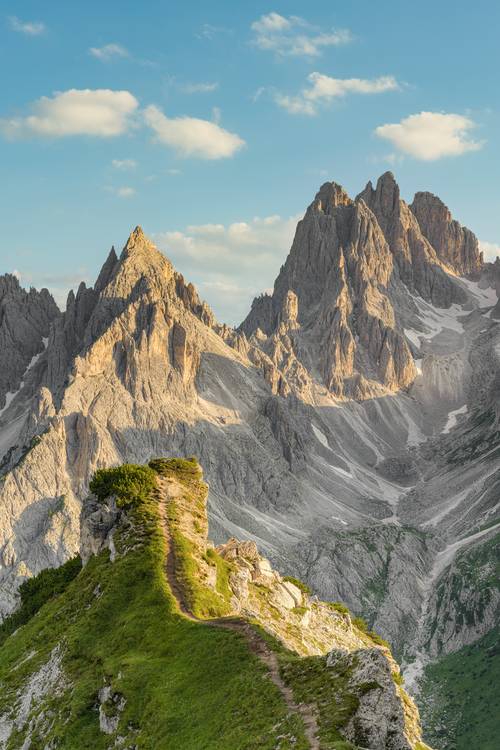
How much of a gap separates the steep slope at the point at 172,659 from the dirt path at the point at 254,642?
9 centimetres

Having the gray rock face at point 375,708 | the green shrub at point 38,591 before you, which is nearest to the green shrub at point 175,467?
the green shrub at point 38,591

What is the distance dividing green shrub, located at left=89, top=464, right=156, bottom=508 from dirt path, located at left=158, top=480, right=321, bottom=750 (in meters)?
1.89

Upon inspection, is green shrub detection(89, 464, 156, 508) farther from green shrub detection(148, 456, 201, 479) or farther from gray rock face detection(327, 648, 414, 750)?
gray rock face detection(327, 648, 414, 750)

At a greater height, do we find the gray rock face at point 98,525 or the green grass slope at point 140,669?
the gray rock face at point 98,525

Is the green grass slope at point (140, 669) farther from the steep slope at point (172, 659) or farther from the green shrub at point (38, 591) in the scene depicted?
the green shrub at point (38, 591)

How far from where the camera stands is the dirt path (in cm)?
2895

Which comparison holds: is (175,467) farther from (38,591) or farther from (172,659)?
(172,659)

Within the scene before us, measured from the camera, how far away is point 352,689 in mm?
30344

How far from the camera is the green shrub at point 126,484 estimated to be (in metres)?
59.8

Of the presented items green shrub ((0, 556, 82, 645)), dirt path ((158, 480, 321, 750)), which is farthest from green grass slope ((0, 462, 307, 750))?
green shrub ((0, 556, 82, 645))

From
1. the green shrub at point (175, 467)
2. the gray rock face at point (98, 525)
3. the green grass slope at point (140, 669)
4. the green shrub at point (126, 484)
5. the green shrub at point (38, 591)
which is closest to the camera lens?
the green grass slope at point (140, 669)

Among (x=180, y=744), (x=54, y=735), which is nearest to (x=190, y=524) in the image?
(x=54, y=735)

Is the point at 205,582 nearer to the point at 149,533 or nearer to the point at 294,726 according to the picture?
the point at 149,533

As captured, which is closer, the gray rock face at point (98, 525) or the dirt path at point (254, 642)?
the dirt path at point (254, 642)
